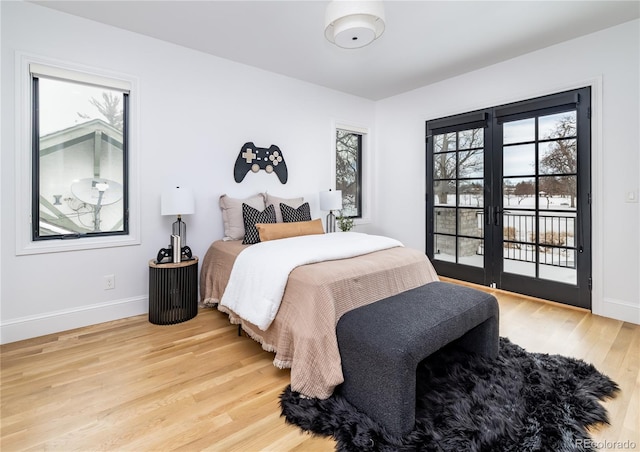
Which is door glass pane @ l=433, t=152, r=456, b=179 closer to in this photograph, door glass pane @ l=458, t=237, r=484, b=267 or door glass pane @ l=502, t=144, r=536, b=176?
door glass pane @ l=502, t=144, r=536, b=176

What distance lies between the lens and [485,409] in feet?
5.41

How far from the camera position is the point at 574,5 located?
2598 mm

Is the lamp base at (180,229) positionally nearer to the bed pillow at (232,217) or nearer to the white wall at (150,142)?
the white wall at (150,142)

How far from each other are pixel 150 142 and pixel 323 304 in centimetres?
244

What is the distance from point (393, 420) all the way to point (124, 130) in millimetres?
3231

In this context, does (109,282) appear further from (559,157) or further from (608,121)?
(608,121)

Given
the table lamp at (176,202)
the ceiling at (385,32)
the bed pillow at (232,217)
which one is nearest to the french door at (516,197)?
the ceiling at (385,32)

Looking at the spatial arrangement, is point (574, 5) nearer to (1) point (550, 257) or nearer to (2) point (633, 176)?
(2) point (633, 176)

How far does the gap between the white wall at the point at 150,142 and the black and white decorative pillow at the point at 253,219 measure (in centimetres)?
45

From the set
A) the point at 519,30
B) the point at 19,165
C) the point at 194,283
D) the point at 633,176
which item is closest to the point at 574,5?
the point at 519,30

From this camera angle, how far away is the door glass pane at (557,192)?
325 cm

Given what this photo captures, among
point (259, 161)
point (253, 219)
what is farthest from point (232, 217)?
point (259, 161)

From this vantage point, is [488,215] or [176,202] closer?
[176,202]

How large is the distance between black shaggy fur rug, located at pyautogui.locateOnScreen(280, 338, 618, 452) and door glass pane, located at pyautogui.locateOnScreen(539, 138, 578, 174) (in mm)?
2031
